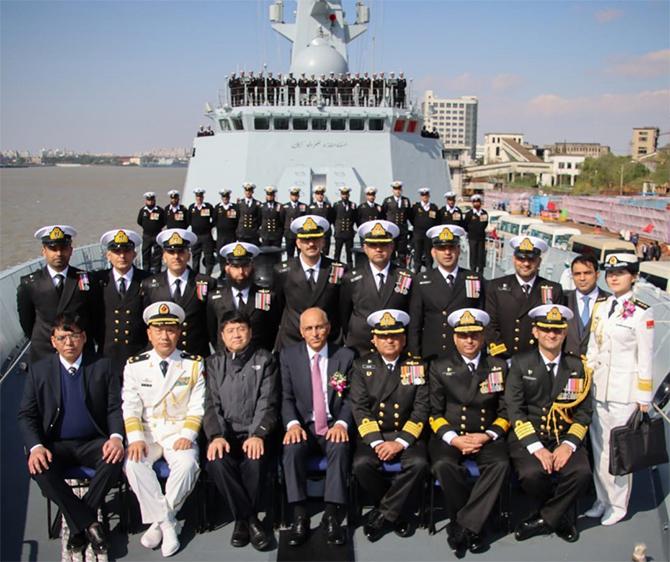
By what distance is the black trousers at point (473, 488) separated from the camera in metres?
3.02

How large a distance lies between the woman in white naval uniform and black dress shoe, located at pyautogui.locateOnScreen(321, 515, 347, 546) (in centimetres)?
150

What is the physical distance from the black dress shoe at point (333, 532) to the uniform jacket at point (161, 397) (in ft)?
2.88

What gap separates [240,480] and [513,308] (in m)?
2.16

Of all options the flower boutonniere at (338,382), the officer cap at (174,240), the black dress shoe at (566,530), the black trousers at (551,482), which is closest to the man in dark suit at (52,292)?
the officer cap at (174,240)

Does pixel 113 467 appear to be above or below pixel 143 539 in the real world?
above

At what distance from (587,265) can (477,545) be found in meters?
2.02

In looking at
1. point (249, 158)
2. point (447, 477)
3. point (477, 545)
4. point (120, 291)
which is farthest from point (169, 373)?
point (249, 158)

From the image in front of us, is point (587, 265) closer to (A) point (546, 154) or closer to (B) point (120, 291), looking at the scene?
(B) point (120, 291)

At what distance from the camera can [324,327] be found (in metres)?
3.39

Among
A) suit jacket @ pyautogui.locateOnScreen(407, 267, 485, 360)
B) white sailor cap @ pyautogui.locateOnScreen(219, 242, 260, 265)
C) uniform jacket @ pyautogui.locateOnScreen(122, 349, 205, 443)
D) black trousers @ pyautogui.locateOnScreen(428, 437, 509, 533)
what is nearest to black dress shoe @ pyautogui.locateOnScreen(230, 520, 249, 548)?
uniform jacket @ pyautogui.locateOnScreen(122, 349, 205, 443)

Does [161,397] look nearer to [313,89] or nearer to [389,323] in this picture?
[389,323]

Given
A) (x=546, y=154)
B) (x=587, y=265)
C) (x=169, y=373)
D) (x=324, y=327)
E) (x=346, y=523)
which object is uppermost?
(x=546, y=154)

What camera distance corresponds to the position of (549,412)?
3.24 m

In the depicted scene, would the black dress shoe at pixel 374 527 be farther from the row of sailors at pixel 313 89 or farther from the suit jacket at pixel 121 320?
the row of sailors at pixel 313 89
